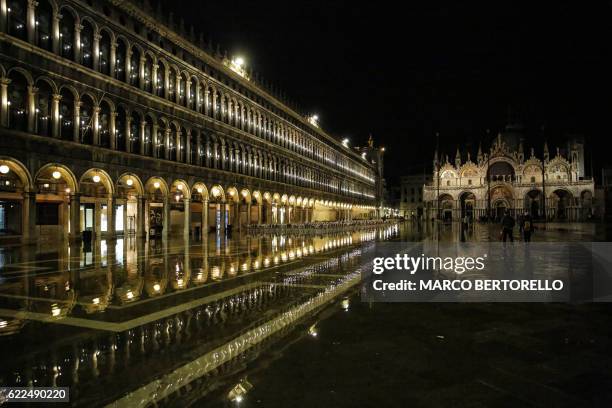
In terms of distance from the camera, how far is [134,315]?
7.35 metres

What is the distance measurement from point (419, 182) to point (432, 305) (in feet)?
425

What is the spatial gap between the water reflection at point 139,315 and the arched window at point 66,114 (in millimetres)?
15105

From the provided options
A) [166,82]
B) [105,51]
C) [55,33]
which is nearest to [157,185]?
[166,82]

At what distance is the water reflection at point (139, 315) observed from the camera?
4723 mm

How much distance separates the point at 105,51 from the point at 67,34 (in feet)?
10.7

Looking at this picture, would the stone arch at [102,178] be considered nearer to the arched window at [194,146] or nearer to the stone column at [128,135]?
the stone column at [128,135]

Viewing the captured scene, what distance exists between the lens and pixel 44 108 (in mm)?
25312

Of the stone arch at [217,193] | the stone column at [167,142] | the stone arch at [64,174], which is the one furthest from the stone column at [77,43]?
the stone arch at [217,193]

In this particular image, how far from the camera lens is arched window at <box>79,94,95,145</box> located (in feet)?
90.9

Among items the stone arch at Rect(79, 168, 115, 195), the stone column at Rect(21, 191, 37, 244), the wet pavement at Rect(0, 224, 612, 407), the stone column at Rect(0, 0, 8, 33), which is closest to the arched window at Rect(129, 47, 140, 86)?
the stone arch at Rect(79, 168, 115, 195)

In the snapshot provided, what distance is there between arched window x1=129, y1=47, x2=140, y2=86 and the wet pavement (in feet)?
88.1

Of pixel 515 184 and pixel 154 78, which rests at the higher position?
pixel 154 78

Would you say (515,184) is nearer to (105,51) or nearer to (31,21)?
(105,51)

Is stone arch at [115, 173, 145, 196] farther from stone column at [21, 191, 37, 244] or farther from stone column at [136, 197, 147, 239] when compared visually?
stone column at [21, 191, 37, 244]
